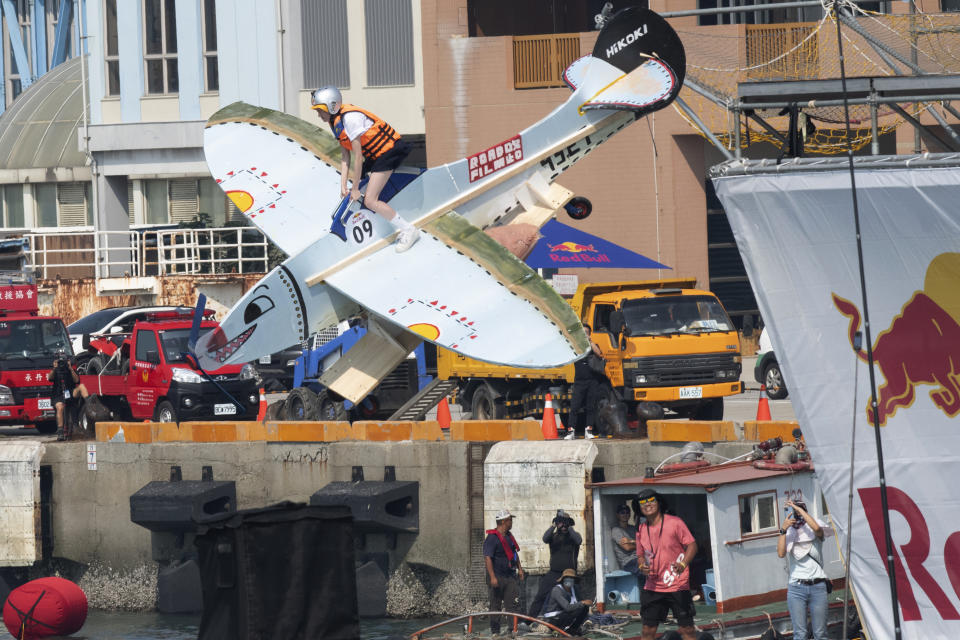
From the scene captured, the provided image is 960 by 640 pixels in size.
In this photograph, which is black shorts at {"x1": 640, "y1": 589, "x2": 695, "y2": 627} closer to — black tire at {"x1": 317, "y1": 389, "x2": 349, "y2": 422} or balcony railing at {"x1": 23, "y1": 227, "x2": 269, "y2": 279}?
black tire at {"x1": 317, "y1": 389, "x2": 349, "y2": 422}

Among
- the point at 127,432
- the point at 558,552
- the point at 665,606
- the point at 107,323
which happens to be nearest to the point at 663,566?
the point at 665,606

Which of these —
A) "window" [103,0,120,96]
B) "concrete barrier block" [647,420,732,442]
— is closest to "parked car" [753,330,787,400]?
"concrete barrier block" [647,420,732,442]

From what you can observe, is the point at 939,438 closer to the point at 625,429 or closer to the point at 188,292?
the point at 625,429

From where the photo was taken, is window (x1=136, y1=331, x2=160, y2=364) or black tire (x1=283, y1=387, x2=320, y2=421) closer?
black tire (x1=283, y1=387, x2=320, y2=421)

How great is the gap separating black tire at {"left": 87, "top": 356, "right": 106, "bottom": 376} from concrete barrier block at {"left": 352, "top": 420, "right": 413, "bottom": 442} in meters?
8.44

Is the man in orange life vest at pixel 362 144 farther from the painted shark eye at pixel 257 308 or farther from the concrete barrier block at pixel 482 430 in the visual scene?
the concrete barrier block at pixel 482 430

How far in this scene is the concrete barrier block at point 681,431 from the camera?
2148cm

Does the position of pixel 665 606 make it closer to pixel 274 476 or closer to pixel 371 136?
pixel 371 136

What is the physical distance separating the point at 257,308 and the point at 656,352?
9630mm

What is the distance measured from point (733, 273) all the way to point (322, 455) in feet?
71.5

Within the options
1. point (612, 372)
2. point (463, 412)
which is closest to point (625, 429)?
point (612, 372)

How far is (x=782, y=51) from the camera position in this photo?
3525cm

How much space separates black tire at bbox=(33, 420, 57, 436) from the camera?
29.6 metres

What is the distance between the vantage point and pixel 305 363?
91.4 feet
